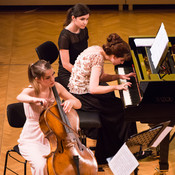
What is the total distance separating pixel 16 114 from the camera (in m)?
3.17

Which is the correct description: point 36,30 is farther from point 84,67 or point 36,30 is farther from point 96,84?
point 96,84

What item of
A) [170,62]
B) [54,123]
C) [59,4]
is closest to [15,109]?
[54,123]

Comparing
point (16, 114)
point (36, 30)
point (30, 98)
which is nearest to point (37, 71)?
point (30, 98)

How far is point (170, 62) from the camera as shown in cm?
339

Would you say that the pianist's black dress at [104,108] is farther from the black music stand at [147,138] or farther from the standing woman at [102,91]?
the black music stand at [147,138]

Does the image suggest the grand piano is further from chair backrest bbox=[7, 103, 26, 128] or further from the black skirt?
→ chair backrest bbox=[7, 103, 26, 128]

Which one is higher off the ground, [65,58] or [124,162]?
[65,58]

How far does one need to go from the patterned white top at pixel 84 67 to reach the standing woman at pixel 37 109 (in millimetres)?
396

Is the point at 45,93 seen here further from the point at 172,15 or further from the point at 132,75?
the point at 172,15

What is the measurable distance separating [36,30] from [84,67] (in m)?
3.11

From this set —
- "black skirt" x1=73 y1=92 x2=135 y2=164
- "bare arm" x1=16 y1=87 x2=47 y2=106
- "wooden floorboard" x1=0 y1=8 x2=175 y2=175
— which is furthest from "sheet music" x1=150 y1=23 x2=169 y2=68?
"wooden floorboard" x1=0 y1=8 x2=175 y2=175

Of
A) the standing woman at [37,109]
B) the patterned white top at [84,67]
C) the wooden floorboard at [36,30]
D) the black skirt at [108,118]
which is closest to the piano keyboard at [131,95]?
the black skirt at [108,118]

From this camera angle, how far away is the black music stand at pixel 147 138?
2764 millimetres

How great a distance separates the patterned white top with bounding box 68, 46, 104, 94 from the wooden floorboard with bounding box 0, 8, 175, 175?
4.01 ft
